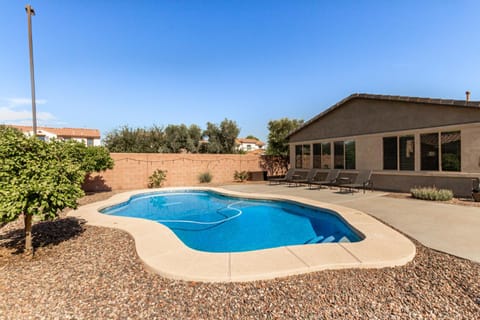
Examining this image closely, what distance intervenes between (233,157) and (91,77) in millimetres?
10193

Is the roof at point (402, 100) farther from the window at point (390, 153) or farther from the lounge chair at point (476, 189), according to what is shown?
the lounge chair at point (476, 189)

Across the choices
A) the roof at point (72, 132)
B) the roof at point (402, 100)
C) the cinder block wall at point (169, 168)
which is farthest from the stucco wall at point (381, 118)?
the roof at point (72, 132)

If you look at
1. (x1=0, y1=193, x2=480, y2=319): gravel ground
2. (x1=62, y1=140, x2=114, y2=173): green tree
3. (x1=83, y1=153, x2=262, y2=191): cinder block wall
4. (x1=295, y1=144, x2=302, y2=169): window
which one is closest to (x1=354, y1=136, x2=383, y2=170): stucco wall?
(x1=295, y1=144, x2=302, y2=169): window

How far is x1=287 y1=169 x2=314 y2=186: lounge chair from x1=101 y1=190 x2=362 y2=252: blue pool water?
4587 mm

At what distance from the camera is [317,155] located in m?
14.5

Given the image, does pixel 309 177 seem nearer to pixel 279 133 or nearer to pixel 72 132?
pixel 279 133

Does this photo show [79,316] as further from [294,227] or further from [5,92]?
[5,92]

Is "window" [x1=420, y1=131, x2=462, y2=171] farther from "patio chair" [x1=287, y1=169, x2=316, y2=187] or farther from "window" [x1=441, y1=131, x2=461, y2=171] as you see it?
"patio chair" [x1=287, y1=169, x2=316, y2=187]

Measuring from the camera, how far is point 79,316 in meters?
2.42

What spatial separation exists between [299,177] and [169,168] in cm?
867

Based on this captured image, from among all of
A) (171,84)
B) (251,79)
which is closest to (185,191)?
(171,84)

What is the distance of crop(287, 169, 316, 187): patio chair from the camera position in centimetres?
1352

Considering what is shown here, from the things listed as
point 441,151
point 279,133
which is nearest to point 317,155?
point 279,133

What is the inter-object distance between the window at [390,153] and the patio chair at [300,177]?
163 inches
